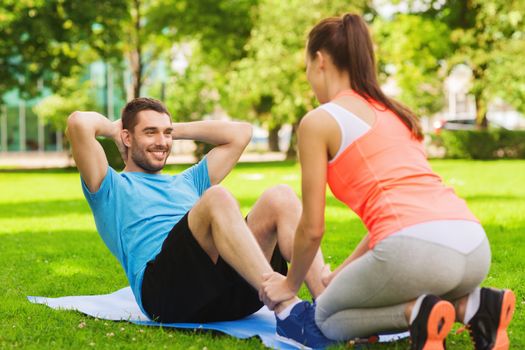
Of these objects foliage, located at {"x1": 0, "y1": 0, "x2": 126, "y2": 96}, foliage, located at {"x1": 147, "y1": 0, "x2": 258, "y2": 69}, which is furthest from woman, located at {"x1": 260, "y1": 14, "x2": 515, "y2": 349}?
foliage, located at {"x1": 147, "y1": 0, "x2": 258, "y2": 69}

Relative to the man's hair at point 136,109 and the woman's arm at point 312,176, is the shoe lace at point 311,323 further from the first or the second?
the man's hair at point 136,109

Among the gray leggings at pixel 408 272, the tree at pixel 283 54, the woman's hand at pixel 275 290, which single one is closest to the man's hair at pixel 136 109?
the woman's hand at pixel 275 290

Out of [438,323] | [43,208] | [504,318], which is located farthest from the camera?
[43,208]

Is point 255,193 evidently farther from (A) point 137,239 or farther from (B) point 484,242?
(B) point 484,242

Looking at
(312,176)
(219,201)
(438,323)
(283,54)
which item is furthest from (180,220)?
(283,54)

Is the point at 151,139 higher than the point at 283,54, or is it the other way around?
the point at 283,54

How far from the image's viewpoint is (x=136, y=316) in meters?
5.13

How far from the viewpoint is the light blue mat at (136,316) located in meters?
Result: 4.47

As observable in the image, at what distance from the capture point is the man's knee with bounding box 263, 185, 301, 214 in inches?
178

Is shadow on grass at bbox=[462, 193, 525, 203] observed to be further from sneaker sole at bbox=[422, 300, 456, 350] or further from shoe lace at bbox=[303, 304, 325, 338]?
sneaker sole at bbox=[422, 300, 456, 350]

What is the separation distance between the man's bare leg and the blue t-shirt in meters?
0.62

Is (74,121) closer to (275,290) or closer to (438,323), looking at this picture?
(275,290)

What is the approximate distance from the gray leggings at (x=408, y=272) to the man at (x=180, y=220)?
20.9 inches

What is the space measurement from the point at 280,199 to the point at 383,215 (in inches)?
41.5
